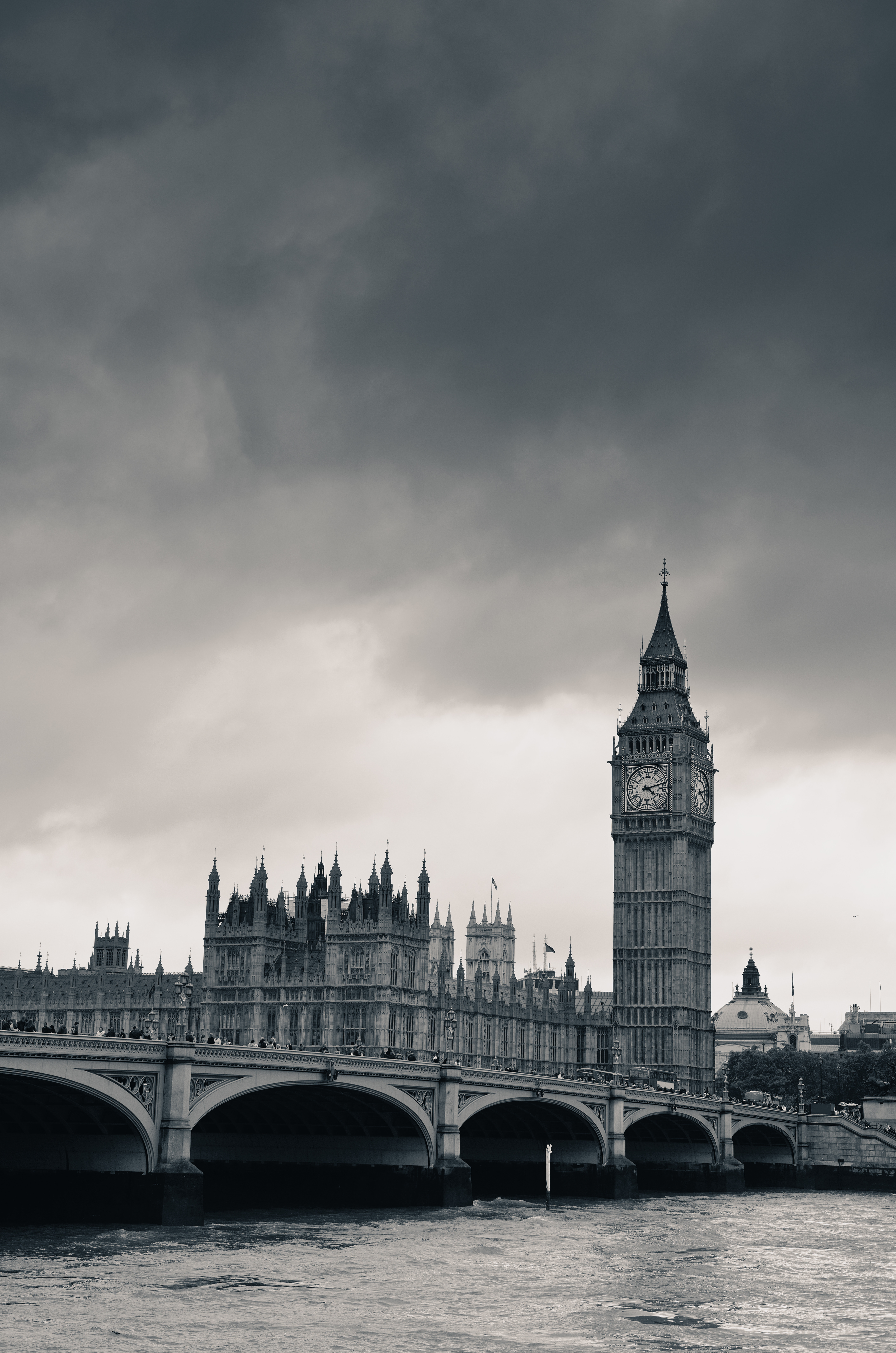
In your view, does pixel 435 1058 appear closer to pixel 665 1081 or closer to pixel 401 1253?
pixel 401 1253

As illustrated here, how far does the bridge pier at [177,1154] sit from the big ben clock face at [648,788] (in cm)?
10762

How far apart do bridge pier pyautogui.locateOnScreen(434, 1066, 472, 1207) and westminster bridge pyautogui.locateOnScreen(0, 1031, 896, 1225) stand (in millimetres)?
78

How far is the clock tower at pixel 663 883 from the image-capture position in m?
161

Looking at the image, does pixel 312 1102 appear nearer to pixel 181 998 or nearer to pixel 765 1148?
pixel 765 1148

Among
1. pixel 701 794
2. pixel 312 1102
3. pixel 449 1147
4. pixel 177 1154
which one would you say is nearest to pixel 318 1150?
pixel 312 1102

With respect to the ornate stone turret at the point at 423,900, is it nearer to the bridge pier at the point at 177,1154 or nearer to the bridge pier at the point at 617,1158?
the bridge pier at the point at 617,1158

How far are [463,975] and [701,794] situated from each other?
3250cm

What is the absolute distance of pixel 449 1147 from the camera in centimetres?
7688

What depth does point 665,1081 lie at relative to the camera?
506 feet

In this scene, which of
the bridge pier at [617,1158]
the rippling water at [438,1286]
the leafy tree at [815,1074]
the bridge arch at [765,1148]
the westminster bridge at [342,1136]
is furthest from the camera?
the leafy tree at [815,1074]

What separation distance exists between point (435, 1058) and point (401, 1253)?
25.9m

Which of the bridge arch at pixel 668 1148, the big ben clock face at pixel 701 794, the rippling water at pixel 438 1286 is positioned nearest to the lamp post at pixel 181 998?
the bridge arch at pixel 668 1148

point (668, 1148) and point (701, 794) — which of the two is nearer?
point (668, 1148)

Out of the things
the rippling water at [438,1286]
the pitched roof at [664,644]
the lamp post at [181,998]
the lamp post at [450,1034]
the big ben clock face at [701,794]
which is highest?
the pitched roof at [664,644]
